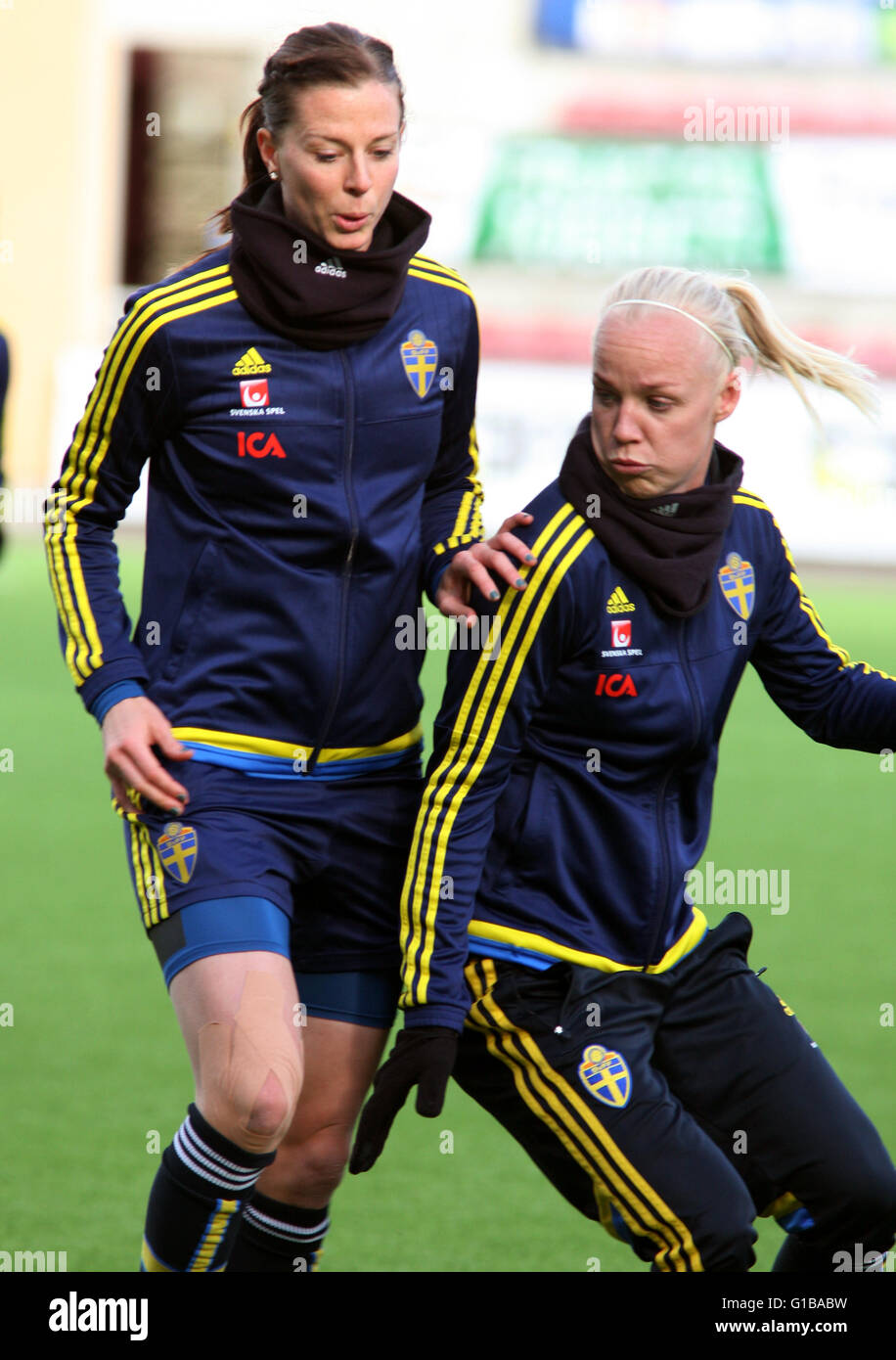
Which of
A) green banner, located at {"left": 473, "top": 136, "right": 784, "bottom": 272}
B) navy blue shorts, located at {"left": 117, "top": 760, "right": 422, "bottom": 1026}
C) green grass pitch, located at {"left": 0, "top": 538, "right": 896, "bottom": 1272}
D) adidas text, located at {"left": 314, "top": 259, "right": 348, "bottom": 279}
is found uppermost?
adidas text, located at {"left": 314, "top": 259, "right": 348, "bottom": 279}

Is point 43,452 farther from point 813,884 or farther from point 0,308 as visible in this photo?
point 813,884

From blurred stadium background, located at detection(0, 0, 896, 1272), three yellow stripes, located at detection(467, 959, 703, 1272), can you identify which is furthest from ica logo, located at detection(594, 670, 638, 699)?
blurred stadium background, located at detection(0, 0, 896, 1272)

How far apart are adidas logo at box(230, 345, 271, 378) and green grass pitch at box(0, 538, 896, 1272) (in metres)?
1.79

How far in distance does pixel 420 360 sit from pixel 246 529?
1.38ft

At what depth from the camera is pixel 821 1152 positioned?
116 inches

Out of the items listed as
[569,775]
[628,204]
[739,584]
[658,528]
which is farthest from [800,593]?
[628,204]

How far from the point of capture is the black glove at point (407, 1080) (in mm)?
2840

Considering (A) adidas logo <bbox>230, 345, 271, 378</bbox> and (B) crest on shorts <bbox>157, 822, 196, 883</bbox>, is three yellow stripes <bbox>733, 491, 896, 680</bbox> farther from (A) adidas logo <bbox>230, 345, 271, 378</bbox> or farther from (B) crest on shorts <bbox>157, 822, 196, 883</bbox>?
(B) crest on shorts <bbox>157, 822, 196, 883</bbox>

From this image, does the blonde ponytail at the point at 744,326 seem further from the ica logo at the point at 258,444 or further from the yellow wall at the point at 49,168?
the yellow wall at the point at 49,168

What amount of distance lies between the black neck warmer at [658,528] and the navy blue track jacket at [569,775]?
29 millimetres

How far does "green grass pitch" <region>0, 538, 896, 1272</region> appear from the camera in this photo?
13.2 feet

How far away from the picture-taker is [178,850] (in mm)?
3039

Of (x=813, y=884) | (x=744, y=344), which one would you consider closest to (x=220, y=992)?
(x=744, y=344)

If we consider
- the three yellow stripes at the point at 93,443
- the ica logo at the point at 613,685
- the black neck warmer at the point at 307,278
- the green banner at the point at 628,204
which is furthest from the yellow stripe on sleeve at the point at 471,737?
the green banner at the point at 628,204
